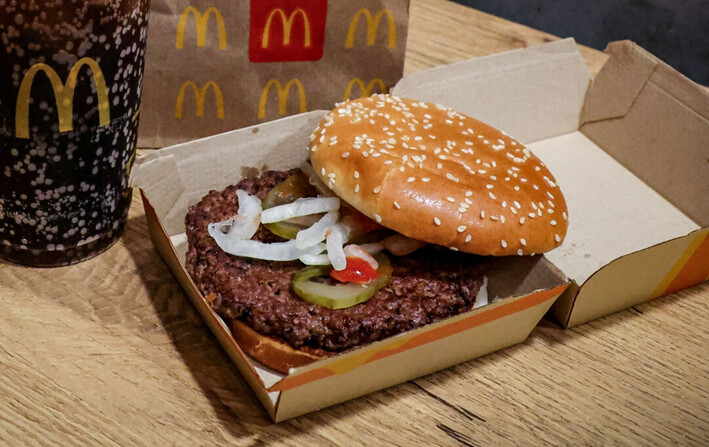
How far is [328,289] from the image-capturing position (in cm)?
128

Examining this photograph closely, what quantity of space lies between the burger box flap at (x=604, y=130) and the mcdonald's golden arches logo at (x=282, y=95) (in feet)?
0.75

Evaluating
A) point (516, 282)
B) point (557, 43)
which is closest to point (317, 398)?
point (516, 282)

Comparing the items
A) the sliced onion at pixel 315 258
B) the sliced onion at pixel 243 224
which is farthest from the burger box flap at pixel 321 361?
the sliced onion at pixel 315 258

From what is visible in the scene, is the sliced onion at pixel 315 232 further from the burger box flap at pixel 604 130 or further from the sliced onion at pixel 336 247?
the burger box flap at pixel 604 130

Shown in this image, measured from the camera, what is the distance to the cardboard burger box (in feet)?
3.98

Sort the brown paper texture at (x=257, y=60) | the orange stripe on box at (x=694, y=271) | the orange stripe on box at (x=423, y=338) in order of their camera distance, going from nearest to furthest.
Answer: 1. the orange stripe on box at (x=423, y=338)
2. the orange stripe on box at (x=694, y=271)
3. the brown paper texture at (x=257, y=60)

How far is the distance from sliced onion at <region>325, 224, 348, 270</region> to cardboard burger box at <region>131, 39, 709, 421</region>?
0.21 meters

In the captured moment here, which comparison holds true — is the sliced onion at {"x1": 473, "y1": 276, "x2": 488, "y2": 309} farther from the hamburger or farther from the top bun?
the top bun

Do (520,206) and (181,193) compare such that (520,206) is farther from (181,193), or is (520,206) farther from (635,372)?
(181,193)

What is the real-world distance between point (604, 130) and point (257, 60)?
1.01 meters

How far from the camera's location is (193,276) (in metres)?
1.33

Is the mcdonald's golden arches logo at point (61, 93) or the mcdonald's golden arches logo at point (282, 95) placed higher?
the mcdonald's golden arches logo at point (61, 93)

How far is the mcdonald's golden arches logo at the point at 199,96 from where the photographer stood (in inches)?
65.9

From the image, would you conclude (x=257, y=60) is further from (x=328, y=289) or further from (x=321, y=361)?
(x=321, y=361)
